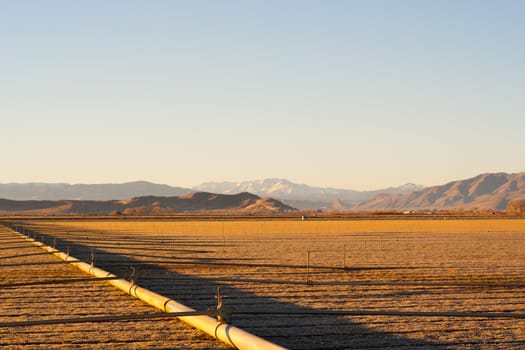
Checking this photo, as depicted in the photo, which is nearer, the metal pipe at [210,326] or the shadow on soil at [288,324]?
the metal pipe at [210,326]

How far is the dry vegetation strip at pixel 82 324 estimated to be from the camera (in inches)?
368

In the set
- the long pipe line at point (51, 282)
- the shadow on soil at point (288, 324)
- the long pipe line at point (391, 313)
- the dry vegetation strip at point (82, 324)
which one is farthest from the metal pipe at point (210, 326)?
the long pipe line at point (391, 313)

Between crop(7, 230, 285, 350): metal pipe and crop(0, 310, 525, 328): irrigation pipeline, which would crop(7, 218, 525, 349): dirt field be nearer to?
crop(0, 310, 525, 328): irrigation pipeline

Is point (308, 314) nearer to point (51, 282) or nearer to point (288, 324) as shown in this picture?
point (288, 324)

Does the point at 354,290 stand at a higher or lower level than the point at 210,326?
lower

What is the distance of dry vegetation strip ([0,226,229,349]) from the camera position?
30.6 ft

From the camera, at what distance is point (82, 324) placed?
10.7m

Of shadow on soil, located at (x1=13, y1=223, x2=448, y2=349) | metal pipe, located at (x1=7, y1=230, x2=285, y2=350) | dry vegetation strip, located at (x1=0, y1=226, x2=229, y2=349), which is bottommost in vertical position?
shadow on soil, located at (x1=13, y1=223, x2=448, y2=349)

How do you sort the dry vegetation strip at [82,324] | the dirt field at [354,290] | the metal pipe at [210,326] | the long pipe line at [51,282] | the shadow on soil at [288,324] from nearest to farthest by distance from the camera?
the metal pipe at [210,326], the dry vegetation strip at [82,324], the shadow on soil at [288,324], the dirt field at [354,290], the long pipe line at [51,282]

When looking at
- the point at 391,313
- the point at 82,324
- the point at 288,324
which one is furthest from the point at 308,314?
the point at 82,324

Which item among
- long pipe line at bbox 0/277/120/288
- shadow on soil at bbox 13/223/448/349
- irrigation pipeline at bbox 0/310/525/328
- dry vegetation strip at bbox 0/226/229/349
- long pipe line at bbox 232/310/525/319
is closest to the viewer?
dry vegetation strip at bbox 0/226/229/349

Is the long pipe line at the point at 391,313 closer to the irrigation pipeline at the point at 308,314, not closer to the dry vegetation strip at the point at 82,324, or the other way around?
the irrigation pipeline at the point at 308,314

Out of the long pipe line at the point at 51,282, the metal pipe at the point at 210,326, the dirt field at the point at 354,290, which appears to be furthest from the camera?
the long pipe line at the point at 51,282

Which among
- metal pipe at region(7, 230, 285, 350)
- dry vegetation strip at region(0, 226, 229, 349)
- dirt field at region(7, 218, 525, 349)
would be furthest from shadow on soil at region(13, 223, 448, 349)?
dry vegetation strip at region(0, 226, 229, 349)
